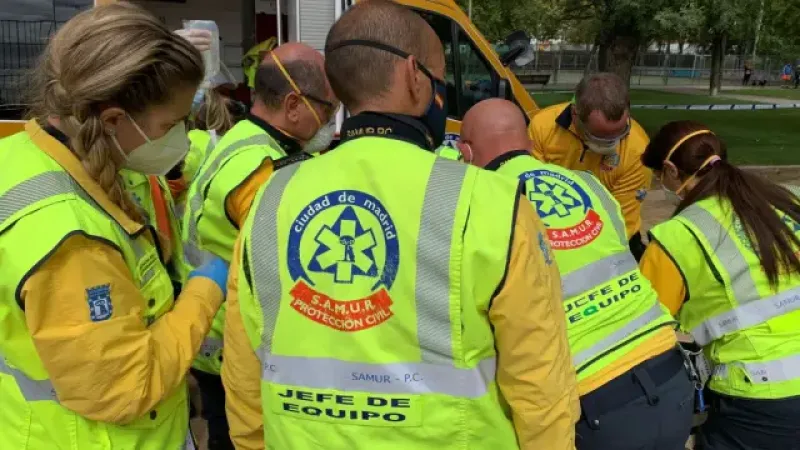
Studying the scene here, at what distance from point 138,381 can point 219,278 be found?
395 millimetres

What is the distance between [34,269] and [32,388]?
1.13 feet

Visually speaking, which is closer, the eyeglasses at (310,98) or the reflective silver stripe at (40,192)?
the reflective silver stripe at (40,192)

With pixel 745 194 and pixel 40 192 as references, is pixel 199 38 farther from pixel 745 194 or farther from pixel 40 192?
pixel 745 194

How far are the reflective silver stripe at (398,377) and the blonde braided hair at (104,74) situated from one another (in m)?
0.63

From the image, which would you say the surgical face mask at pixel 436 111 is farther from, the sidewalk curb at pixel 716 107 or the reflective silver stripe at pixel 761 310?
the sidewalk curb at pixel 716 107

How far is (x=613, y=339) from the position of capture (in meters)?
2.13

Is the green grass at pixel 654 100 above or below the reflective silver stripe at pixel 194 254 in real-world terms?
below

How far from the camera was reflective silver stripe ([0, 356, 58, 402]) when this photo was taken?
61.3 inches

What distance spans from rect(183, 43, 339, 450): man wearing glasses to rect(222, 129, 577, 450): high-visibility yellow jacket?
78 cm

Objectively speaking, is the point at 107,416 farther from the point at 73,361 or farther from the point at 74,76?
the point at 74,76

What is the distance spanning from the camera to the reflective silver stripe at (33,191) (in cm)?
147

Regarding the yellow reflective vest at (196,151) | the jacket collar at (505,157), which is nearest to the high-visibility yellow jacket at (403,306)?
the jacket collar at (505,157)

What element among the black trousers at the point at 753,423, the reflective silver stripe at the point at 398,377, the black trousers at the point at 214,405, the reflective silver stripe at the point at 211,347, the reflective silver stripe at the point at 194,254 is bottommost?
the black trousers at the point at 214,405

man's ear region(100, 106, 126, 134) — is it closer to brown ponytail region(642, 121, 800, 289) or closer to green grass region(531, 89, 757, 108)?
brown ponytail region(642, 121, 800, 289)
